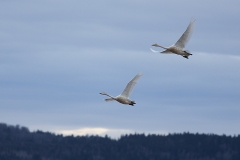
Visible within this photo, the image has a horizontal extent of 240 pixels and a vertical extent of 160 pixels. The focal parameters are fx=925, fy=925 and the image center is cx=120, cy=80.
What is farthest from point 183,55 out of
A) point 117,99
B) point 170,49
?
point 117,99

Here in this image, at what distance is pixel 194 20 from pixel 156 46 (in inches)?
460

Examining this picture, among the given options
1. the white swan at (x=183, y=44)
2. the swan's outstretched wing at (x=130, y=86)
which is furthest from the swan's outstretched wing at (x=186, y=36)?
the swan's outstretched wing at (x=130, y=86)

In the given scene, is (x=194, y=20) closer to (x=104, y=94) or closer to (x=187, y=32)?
(x=187, y=32)

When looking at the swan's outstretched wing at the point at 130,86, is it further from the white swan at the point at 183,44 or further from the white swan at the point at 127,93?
the white swan at the point at 183,44

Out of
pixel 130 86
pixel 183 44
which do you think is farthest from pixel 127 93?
pixel 183 44

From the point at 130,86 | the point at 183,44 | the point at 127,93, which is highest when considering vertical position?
the point at 183,44

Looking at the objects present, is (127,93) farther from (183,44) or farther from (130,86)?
(183,44)

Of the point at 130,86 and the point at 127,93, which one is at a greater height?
the point at 130,86

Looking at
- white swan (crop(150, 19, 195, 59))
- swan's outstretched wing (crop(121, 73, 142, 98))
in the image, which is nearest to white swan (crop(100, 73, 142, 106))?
swan's outstretched wing (crop(121, 73, 142, 98))

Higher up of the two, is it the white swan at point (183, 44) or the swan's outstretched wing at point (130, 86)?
the white swan at point (183, 44)

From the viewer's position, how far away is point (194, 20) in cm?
9981

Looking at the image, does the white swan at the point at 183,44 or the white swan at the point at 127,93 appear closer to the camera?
the white swan at the point at 183,44

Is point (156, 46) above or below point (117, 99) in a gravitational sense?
above

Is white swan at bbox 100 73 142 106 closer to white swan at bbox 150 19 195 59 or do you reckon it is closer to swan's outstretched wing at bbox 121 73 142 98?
swan's outstretched wing at bbox 121 73 142 98
